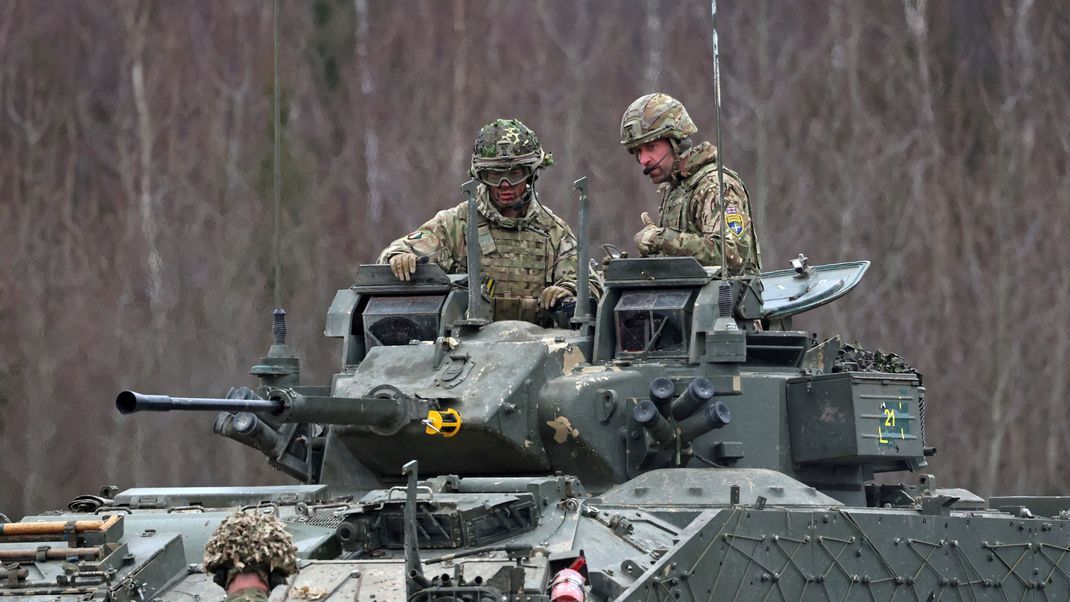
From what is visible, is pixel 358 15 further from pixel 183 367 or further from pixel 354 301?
pixel 354 301

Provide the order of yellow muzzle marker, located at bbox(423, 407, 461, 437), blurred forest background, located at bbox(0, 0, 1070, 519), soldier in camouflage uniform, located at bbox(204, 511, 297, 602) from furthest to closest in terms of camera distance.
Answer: blurred forest background, located at bbox(0, 0, 1070, 519), yellow muzzle marker, located at bbox(423, 407, 461, 437), soldier in camouflage uniform, located at bbox(204, 511, 297, 602)

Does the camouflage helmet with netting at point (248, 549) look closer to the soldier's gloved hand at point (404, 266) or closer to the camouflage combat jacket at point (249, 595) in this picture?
the camouflage combat jacket at point (249, 595)

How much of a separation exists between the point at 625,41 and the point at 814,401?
27.1ft

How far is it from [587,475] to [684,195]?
360 centimetres

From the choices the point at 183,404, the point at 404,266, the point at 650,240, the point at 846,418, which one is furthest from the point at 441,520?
the point at 650,240

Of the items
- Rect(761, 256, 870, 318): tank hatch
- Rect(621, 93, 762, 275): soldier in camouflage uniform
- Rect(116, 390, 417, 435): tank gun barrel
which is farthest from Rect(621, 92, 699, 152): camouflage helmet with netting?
Rect(116, 390, 417, 435): tank gun barrel

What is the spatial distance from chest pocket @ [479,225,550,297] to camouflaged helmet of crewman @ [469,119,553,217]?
0.24 m

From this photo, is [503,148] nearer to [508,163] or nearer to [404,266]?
[508,163]

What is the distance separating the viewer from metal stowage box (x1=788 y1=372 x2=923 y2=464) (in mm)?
17469

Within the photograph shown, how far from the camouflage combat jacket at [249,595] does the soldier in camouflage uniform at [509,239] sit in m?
7.92

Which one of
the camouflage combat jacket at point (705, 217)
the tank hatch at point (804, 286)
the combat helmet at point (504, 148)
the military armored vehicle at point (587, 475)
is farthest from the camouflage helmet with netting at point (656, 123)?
the military armored vehicle at point (587, 475)

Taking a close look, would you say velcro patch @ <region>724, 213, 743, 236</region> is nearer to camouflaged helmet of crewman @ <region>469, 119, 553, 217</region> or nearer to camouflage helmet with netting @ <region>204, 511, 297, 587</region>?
camouflaged helmet of crewman @ <region>469, 119, 553, 217</region>

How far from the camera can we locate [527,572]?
1380 cm

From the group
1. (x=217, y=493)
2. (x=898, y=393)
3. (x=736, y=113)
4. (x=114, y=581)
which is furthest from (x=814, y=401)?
(x=736, y=113)
